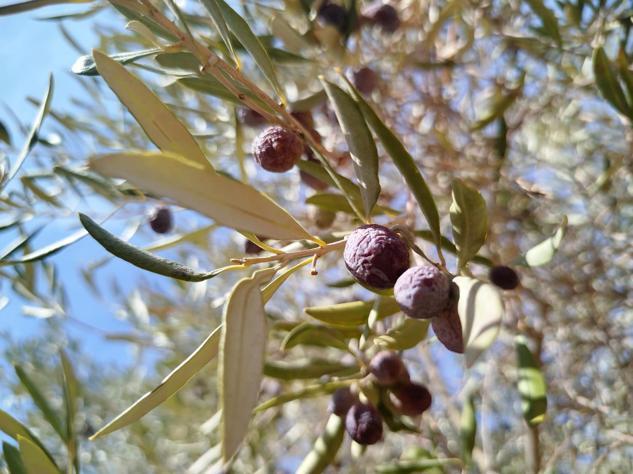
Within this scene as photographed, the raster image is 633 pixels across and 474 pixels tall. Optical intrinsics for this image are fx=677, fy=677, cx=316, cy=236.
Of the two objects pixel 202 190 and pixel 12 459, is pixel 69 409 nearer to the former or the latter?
pixel 12 459

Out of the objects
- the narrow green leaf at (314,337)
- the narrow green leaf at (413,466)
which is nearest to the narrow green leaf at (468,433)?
the narrow green leaf at (413,466)

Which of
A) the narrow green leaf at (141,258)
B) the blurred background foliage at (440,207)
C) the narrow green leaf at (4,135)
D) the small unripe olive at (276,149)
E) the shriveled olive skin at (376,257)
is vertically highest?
the narrow green leaf at (4,135)

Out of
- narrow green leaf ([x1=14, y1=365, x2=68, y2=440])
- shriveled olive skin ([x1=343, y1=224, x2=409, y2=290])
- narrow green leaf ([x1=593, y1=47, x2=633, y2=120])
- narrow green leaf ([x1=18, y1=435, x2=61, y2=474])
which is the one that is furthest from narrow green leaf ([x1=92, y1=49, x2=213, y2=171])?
narrow green leaf ([x1=593, y1=47, x2=633, y2=120])

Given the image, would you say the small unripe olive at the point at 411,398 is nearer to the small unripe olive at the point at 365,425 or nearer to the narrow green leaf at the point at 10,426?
the small unripe olive at the point at 365,425

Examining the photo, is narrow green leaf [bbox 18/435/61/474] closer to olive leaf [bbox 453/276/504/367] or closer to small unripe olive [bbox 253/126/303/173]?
small unripe olive [bbox 253/126/303/173]

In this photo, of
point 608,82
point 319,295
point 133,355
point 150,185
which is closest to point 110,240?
point 150,185

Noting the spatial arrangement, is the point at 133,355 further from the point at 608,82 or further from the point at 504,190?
the point at 608,82

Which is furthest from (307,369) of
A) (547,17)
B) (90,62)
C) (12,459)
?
(547,17)
